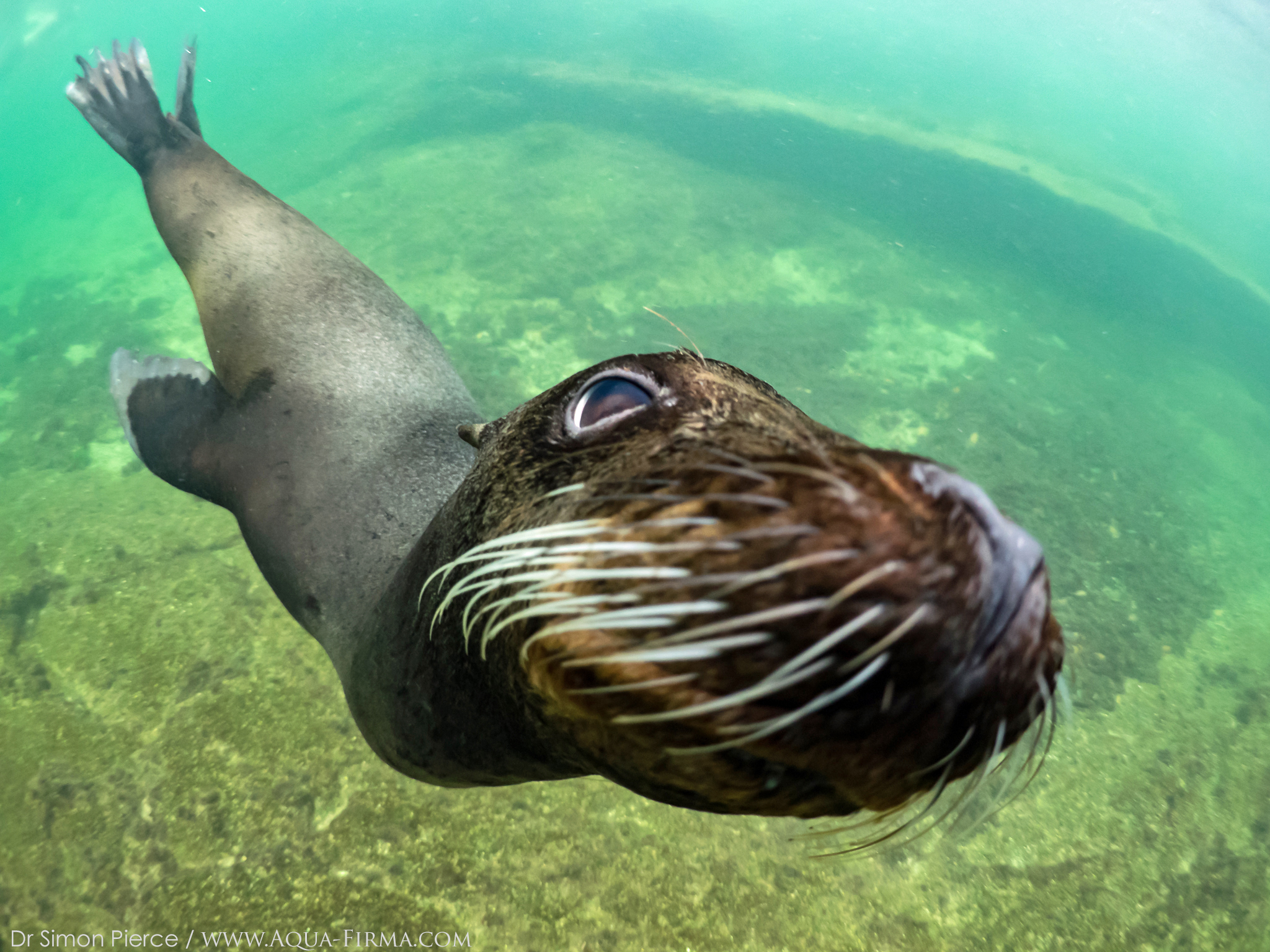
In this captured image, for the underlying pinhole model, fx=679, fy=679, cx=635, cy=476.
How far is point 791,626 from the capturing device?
53 centimetres

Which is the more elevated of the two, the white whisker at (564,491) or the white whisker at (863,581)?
the white whisker at (863,581)

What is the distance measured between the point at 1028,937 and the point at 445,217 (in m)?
7.34

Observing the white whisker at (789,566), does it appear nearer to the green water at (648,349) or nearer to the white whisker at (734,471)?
the white whisker at (734,471)

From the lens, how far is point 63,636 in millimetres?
2971

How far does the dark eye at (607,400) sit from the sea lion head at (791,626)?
28cm

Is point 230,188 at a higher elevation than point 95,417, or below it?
higher

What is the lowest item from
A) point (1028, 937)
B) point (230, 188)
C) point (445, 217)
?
point (1028, 937)

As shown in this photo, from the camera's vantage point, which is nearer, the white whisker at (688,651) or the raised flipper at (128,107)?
the white whisker at (688,651)

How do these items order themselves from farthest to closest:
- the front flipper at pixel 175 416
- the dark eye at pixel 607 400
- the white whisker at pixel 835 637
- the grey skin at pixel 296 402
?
the front flipper at pixel 175 416 → the grey skin at pixel 296 402 → the dark eye at pixel 607 400 → the white whisker at pixel 835 637

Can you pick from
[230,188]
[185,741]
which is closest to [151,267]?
[230,188]

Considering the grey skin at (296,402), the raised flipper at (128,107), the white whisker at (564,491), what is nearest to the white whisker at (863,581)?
the white whisker at (564,491)

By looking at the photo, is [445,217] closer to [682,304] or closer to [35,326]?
[682,304]

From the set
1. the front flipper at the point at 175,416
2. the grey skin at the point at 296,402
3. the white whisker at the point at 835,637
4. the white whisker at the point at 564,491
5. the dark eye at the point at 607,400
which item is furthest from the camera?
the front flipper at the point at 175,416

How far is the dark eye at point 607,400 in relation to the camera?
1.04 metres
